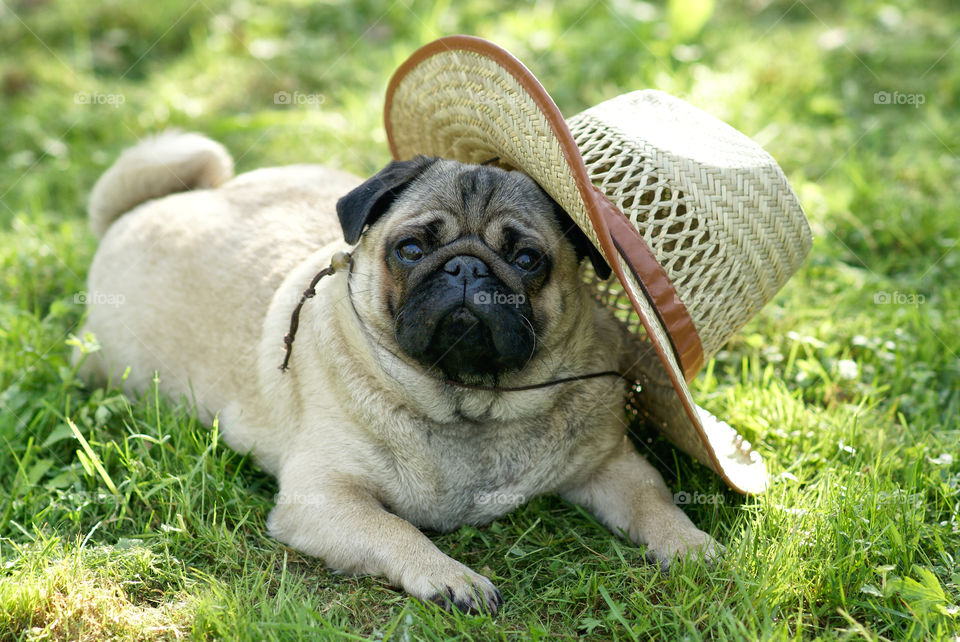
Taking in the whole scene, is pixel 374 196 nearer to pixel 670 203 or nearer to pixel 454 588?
pixel 670 203

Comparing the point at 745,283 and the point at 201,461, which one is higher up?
the point at 745,283

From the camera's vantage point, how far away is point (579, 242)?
3.73 m

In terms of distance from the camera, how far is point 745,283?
3520mm

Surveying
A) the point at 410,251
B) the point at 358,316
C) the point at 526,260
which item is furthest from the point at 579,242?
the point at 358,316

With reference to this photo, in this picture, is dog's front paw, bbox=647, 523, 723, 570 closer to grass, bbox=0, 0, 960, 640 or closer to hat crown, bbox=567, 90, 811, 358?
grass, bbox=0, 0, 960, 640

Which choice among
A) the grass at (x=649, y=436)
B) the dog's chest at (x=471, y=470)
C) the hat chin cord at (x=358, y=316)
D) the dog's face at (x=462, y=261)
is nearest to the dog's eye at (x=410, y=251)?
the dog's face at (x=462, y=261)

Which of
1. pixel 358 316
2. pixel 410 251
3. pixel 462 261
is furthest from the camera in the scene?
pixel 358 316

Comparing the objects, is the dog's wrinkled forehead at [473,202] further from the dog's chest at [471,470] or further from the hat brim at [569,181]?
the dog's chest at [471,470]

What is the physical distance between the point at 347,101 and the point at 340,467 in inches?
173

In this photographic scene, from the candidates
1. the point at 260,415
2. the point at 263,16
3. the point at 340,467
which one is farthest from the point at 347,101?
the point at 340,467

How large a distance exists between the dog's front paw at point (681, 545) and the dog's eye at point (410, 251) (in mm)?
1486

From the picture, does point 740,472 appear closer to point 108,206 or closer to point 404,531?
point 404,531

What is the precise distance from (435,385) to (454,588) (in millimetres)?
874

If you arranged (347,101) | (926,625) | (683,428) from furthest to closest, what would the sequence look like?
1. (347,101)
2. (683,428)
3. (926,625)
